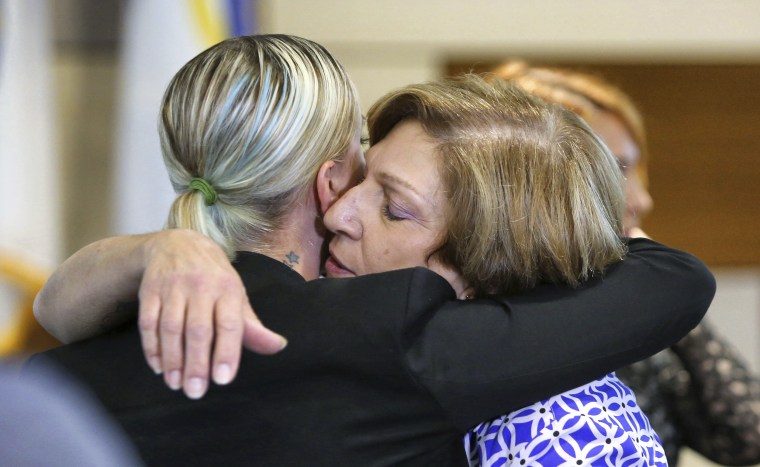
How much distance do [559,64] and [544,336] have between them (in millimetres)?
2859

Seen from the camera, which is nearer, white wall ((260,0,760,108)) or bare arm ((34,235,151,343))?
bare arm ((34,235,151,343))

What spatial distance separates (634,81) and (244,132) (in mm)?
2993

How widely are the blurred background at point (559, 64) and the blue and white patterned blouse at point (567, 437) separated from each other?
6.23 ft

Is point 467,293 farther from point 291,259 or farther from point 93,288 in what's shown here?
point 93,288

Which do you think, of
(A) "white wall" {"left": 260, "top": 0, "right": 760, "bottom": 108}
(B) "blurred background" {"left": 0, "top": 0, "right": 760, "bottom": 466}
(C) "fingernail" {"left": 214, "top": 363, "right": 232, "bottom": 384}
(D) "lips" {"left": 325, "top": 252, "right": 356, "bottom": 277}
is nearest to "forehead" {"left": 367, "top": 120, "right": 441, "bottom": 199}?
(D) "lips" {"left": 325, "top": 252, "right": 356, "bottom": 277}

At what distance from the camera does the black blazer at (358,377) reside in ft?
3.22

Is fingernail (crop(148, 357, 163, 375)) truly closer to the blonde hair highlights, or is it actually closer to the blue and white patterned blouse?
the blonde hair highlights

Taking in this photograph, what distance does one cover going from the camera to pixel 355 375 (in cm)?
99

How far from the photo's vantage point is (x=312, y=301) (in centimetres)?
101

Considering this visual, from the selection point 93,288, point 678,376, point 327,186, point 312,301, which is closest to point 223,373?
point 312,301

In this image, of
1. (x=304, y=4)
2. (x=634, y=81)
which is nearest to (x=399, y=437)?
(x=304, y=4)

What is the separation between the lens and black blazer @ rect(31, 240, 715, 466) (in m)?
0.98

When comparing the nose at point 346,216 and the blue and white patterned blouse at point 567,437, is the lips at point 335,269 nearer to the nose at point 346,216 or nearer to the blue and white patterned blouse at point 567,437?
the nose at point 346,216

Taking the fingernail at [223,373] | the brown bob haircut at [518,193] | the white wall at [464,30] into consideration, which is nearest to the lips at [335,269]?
the brown bob haircut at [518,193]
